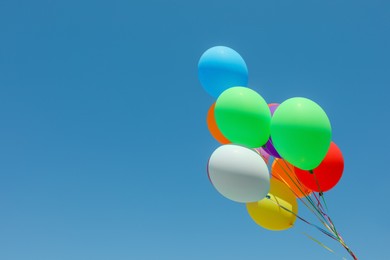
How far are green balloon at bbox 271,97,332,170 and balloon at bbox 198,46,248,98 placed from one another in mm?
1317

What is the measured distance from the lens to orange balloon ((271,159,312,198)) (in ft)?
23.4

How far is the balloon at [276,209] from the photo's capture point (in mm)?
7098

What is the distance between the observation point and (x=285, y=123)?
6.14 m

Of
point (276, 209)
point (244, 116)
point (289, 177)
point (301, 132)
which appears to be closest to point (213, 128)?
point (244, 116)

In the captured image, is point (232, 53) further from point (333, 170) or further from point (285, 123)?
point (333, 170)

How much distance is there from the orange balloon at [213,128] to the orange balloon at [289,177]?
1.06m

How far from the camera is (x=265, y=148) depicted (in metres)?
7.02

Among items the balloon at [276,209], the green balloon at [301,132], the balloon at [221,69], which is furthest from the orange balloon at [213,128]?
the green balloon at [301,132]

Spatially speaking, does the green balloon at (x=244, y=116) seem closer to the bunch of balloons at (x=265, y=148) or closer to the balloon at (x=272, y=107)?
the bunch of balloons at (x=265, y=148)

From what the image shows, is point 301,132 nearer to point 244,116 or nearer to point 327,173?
point 244,116

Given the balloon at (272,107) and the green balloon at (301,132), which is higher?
the balloon at (272,107)

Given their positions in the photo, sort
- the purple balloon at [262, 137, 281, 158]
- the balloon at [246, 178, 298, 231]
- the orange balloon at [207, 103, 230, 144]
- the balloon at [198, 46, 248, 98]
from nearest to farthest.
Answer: the purple balloon at [262, 137, 281, 158]
the balloon at [246, 178, 298, 231]
the balloon at [198, 46, 248, 98]
the orange balloon at [207, 103, 230, 144]

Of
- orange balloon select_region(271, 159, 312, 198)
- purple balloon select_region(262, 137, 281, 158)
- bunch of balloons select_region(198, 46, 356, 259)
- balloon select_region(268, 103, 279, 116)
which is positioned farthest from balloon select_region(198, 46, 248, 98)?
orange balloon select_region(271, 159, 312, 198)

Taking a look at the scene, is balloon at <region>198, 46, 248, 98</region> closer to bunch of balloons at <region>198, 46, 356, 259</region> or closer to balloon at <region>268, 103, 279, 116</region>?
bunch of balloons at <region>198, 46, 356, 259</region>
